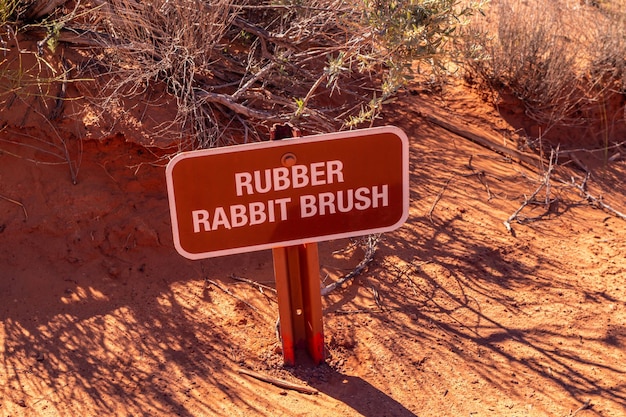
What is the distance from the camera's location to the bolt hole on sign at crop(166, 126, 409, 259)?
3.08 m

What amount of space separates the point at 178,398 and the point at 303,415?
0.55 m

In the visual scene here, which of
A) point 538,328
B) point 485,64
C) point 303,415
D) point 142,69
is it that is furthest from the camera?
point 485,64

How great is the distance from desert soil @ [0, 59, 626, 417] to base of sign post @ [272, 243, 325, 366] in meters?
0.13

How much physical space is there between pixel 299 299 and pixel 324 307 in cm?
63

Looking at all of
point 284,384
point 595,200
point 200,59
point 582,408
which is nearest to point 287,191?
point 284,384

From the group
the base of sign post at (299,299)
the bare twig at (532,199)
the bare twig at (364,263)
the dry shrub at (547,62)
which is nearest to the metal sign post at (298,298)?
the base of sign post at (299,299)

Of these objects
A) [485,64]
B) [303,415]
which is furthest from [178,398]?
[485,64]

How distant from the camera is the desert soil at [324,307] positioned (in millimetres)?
3484

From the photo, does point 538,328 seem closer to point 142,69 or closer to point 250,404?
point 250,404

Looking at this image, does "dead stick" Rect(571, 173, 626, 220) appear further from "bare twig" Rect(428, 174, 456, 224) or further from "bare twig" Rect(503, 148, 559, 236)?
"bare twig" Rect(428, 174, 456, 224)

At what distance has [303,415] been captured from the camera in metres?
3.31

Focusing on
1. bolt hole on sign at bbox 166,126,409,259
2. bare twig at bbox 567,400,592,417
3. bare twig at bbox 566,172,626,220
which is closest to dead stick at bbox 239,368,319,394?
bolt hole on sign at bbox 166,126,409,259

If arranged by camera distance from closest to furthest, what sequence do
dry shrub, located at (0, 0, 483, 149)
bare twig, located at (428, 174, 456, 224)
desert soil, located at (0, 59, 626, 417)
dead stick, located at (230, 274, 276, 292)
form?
desert soil, located at (0, 59, 626, 417), dead stick, located at (230, 274, 276, 292), dry shrub, located at (0, 0, 483, 149), bare twig, located at (428, 174, 456, 224)

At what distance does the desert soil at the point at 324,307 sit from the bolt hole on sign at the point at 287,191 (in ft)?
2.41
